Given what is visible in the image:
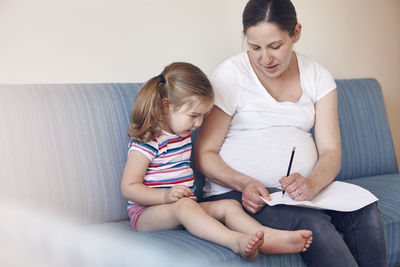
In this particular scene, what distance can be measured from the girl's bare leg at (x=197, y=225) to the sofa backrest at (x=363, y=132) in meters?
1.08

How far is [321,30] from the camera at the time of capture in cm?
258

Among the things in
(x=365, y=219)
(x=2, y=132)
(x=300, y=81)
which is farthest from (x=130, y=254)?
(x=300, y=81)

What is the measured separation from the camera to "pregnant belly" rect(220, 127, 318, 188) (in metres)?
1.53

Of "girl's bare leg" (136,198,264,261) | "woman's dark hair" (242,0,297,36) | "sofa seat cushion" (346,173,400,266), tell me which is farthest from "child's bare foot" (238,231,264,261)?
"woman's dark hair" (242,0,297,36)

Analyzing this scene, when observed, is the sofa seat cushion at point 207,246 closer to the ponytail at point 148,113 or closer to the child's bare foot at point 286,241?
the child's bare foot at point 286,241

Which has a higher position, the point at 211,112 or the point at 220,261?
the point at 211,112

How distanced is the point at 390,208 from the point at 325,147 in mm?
311

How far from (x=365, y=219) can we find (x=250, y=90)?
0.56 metres

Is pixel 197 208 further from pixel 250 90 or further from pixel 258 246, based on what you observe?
pixel 250 90

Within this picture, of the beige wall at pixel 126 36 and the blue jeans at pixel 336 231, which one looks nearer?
the blue jeans at pixel 336 231

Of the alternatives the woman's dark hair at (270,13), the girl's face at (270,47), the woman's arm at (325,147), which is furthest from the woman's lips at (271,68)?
the woman's arm at (325,147)

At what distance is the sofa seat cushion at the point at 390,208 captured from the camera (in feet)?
5.20

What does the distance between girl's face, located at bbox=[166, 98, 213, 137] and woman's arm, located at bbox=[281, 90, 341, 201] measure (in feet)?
1.09

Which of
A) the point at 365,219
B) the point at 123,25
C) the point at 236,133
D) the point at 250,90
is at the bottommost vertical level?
the point at 365,219
